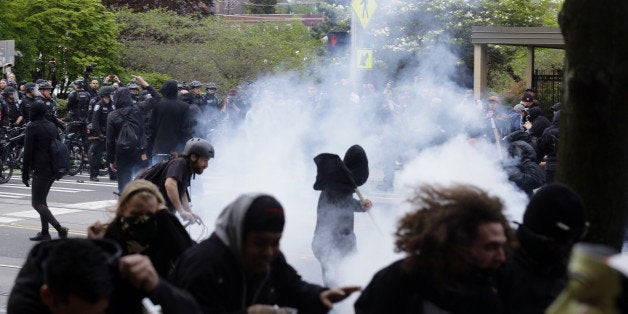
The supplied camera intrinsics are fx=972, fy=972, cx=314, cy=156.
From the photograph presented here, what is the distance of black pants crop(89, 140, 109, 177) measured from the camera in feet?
59.7

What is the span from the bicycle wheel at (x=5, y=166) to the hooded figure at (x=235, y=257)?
15.0 meters

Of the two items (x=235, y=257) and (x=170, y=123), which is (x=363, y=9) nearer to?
(x=170, y=123)

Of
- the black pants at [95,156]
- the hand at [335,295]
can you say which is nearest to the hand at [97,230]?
the hand at [335,295]

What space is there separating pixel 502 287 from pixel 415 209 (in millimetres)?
431

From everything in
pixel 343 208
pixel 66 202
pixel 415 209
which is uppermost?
pixel 415 209

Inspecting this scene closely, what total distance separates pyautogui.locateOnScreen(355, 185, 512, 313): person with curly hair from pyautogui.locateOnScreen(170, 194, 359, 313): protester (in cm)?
40

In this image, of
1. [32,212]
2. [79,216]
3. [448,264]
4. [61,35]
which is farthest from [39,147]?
[61,35]

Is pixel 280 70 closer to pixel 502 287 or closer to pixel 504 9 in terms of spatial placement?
pixel 504 9

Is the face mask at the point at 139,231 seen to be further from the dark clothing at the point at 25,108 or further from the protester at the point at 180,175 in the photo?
the dark clothing at the point at 25,108

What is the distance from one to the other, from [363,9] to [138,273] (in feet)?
55.8

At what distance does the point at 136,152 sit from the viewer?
1298 cm

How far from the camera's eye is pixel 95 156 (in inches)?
723

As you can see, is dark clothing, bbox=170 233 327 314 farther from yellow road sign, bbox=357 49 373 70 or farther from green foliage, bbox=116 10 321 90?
green foliage, bbox=116 10 321 90

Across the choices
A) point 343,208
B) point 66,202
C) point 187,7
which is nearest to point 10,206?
point 66,202
